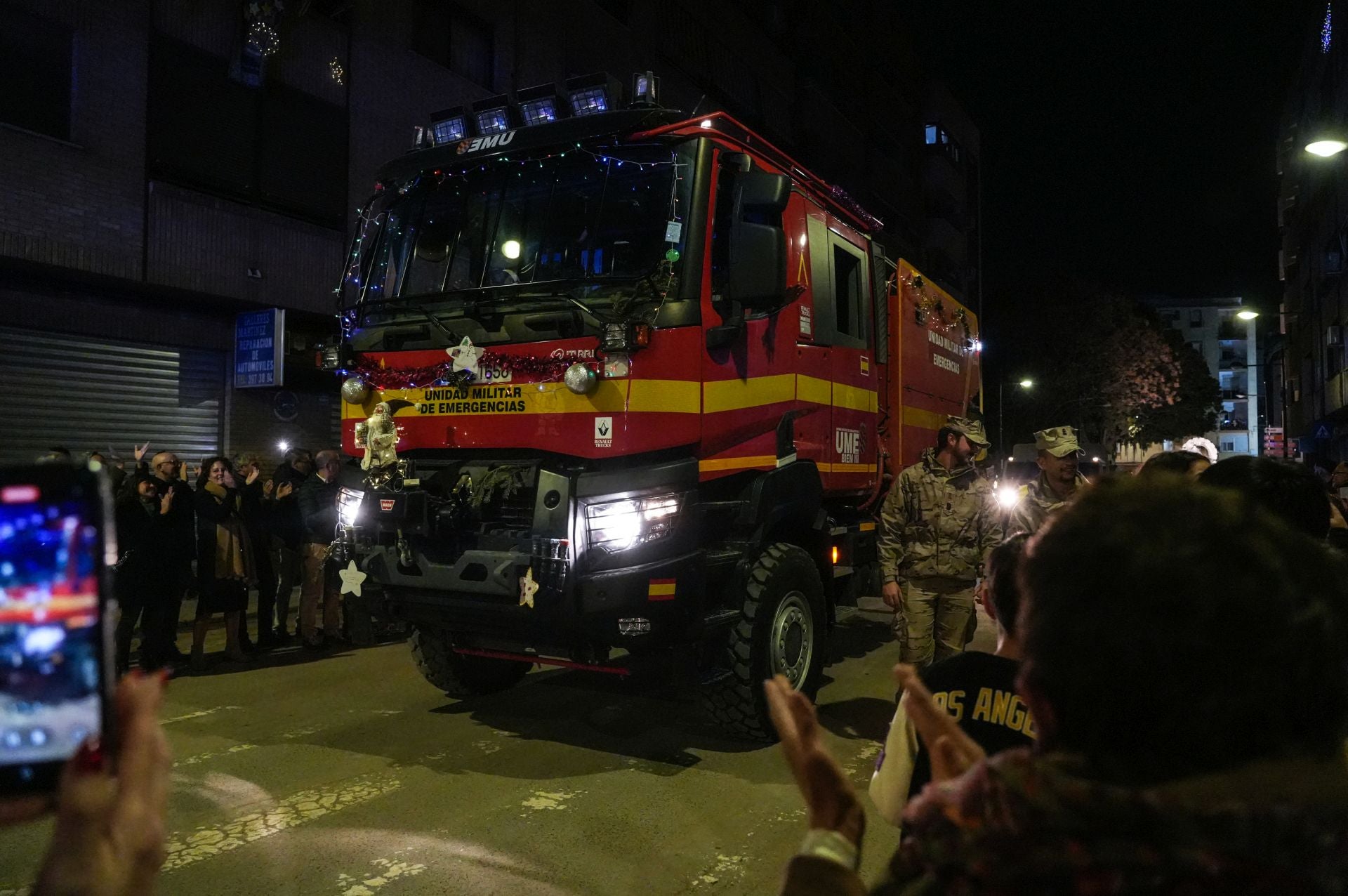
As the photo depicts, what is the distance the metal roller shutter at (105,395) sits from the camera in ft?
37.4

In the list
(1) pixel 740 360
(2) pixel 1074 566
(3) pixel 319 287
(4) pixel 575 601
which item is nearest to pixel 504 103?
(1) pixel 740 360

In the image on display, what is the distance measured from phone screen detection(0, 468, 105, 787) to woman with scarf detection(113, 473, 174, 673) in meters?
7.27

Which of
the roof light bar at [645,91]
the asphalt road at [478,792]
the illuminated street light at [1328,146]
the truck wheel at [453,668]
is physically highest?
the illuminated street light at [1328,146]

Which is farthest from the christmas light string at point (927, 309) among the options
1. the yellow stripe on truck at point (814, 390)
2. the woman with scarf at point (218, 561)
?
the woman with scarf at point (218, 561)

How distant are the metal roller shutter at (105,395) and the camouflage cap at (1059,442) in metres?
11.3

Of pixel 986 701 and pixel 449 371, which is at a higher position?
pixel 449 371

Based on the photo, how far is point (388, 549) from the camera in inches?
207

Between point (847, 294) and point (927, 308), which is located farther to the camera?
point (927, 308)

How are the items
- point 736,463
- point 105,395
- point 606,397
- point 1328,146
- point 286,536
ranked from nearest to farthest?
point 606,397
point 736,463
point 286,536
point 105,395
point 1328,146

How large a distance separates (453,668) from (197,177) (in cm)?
941

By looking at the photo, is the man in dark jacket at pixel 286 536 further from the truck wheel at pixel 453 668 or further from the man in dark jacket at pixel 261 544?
the truck wheel at pixel 453 668

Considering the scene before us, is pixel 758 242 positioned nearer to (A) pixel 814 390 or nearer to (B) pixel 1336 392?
(A) pixel 814 390

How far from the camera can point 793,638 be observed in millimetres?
5914

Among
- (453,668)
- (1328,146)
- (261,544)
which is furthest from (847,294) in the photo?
(1328,146)
